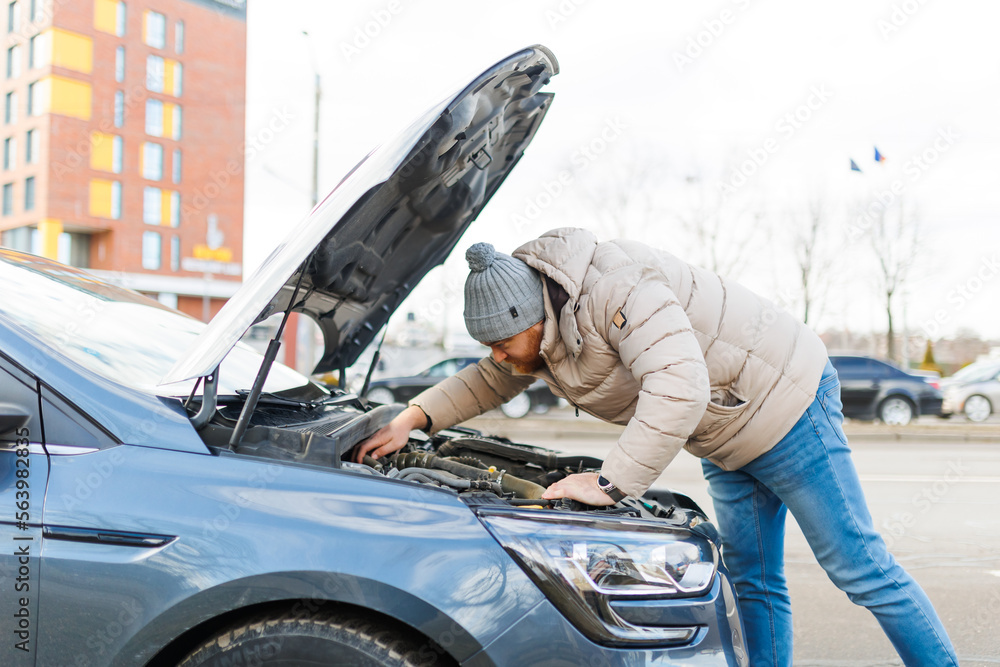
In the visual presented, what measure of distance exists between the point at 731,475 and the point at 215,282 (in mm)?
42934

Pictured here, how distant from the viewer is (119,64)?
39344mm

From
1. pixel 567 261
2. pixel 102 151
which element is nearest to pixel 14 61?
pixel 102 151

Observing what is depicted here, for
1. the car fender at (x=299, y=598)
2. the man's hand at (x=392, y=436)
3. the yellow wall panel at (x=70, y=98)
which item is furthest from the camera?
the yellow wall panel at (x=70, y=98)

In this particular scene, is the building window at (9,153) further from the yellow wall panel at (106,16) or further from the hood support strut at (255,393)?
the hood support strut at (255,393)

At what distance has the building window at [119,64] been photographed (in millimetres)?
39125

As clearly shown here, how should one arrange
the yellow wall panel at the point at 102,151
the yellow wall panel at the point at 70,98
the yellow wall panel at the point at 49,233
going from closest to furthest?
the yellow wall panel at the point at 70,98
the yellow wall panel at the point at 49,233
the yellow wall panel at the point at 102,151

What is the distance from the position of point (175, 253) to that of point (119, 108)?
28.0ft

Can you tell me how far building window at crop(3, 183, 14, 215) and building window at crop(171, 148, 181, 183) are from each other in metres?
8.27

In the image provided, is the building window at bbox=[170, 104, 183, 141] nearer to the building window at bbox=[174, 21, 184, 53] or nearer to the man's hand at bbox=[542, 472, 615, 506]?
the building window at bbox=[174, 21, 184, 53]

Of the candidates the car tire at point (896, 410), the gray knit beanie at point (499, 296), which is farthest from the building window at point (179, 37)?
the gray knit beanie at point (499, 296)

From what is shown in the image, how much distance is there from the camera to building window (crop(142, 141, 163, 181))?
40.1m

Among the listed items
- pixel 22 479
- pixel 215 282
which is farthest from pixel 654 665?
pixel 215 282

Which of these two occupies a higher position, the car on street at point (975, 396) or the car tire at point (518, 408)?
the car on street at point (975, 396)

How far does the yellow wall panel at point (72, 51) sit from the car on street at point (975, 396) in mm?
41990
